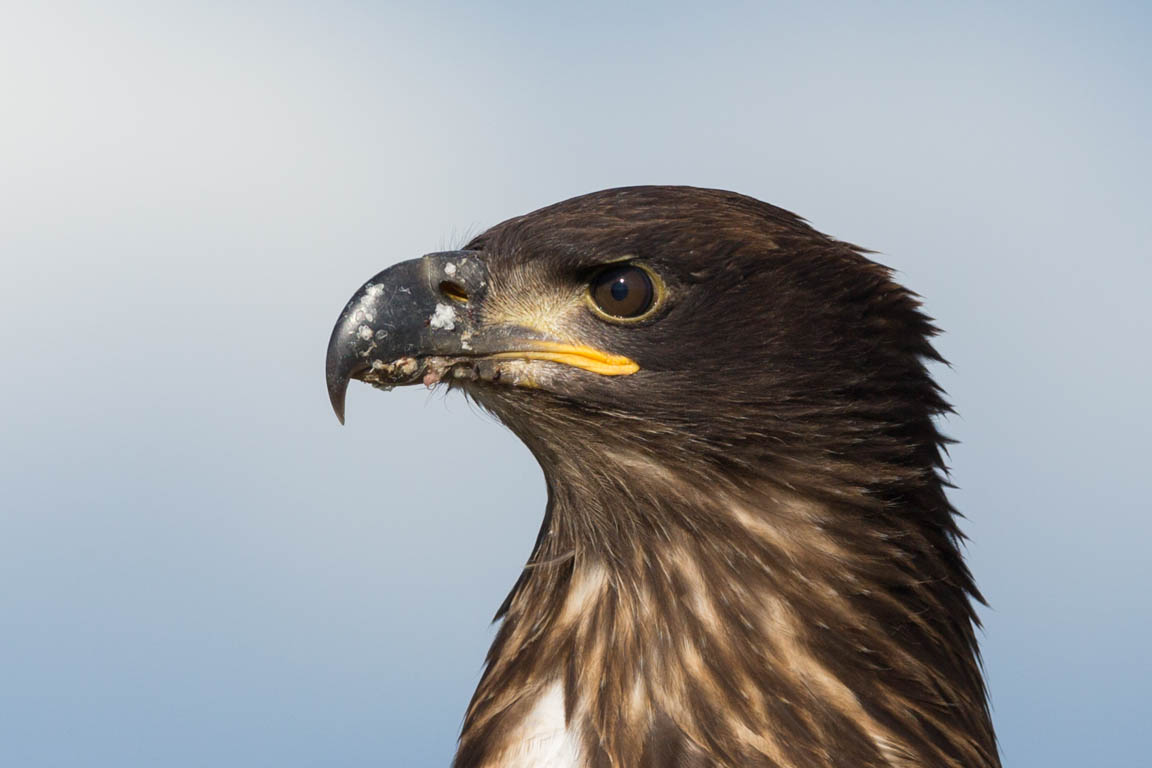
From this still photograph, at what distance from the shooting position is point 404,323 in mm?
3021

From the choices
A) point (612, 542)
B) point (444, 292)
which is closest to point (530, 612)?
point (612, 542)

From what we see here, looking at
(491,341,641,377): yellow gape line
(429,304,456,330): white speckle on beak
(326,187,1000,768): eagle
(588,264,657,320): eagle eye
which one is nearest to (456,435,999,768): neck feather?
(326,187,1000,768): eagle

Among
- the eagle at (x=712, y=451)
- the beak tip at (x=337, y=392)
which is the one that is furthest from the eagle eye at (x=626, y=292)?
the beak tip at (x=337, y=392)

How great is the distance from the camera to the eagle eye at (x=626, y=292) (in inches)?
118

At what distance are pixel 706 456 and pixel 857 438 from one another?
1.13 feet

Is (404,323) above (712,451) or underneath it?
above

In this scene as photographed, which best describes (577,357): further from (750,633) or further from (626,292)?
(750,633)

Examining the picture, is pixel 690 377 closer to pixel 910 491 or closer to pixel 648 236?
pixel 648 236

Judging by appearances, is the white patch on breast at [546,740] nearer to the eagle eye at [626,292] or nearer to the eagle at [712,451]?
the eagle at [712,451]

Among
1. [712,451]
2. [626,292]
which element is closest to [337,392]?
[626,292]

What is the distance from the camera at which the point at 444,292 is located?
3.12 metres

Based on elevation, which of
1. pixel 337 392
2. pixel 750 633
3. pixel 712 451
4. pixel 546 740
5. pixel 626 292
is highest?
pixel 626 292

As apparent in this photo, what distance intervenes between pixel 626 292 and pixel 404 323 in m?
0.51

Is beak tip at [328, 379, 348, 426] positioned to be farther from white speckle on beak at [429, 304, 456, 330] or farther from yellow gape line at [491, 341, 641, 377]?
yellow gape line at [491, 341, 641, 377]
